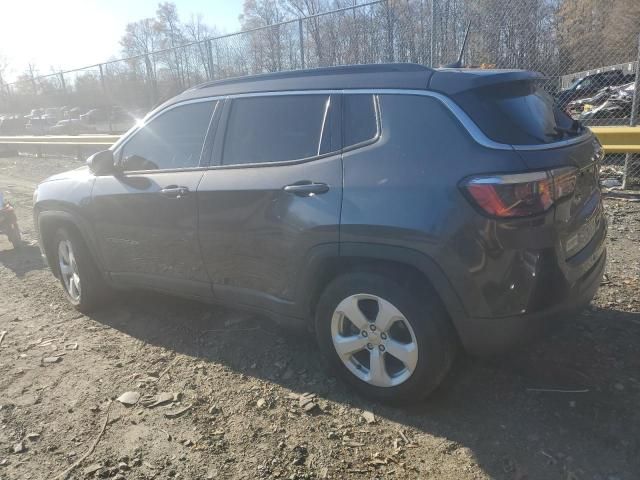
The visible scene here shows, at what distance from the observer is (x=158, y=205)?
12.2 feet

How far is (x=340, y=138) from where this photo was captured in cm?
296

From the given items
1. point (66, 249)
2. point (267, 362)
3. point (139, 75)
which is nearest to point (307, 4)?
point (139, 75)

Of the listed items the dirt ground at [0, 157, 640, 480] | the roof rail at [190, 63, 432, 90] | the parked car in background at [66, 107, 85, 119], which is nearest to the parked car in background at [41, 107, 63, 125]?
the parked car in background at [66, 107, 85, 119]

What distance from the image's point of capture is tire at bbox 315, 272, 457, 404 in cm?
270

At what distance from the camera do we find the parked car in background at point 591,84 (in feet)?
28.4

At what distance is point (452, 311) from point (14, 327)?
371cm

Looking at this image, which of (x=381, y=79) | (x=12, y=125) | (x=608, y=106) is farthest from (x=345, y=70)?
(x=12, y=125)

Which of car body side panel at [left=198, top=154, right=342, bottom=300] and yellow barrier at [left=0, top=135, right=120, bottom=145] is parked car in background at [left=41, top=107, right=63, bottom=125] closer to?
yellow barrier at [left=0, top=135, right=120, bottom=145]

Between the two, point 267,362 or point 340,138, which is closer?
point 340,138

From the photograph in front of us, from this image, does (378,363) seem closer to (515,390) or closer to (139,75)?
(515,390)

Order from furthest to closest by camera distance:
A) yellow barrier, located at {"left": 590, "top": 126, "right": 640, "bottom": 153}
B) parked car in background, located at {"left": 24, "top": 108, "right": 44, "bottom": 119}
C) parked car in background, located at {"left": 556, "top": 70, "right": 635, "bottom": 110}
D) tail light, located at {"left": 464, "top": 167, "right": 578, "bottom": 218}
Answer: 1. parked car in background, located at {"left": 24, "top": 108, "right": 44, "bottom": 119}
2. parked car in background, located at {"left": 556, "top": 70, "right": 635, "bottom": 110}
3. yellow barrier, located at {"left": 590, "top": 126, "right": 640, "bottom": 153}
4. tail light, located at {"left": 464, "top": 167, "right": 578, "bottom": 218}

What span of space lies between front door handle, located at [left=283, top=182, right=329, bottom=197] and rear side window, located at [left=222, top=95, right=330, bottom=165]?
0.63 ft

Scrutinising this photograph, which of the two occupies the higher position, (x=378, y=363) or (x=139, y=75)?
(x=139, y=75)

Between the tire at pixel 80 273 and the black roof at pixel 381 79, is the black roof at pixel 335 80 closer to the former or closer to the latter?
the black roof at pixel 381 79
